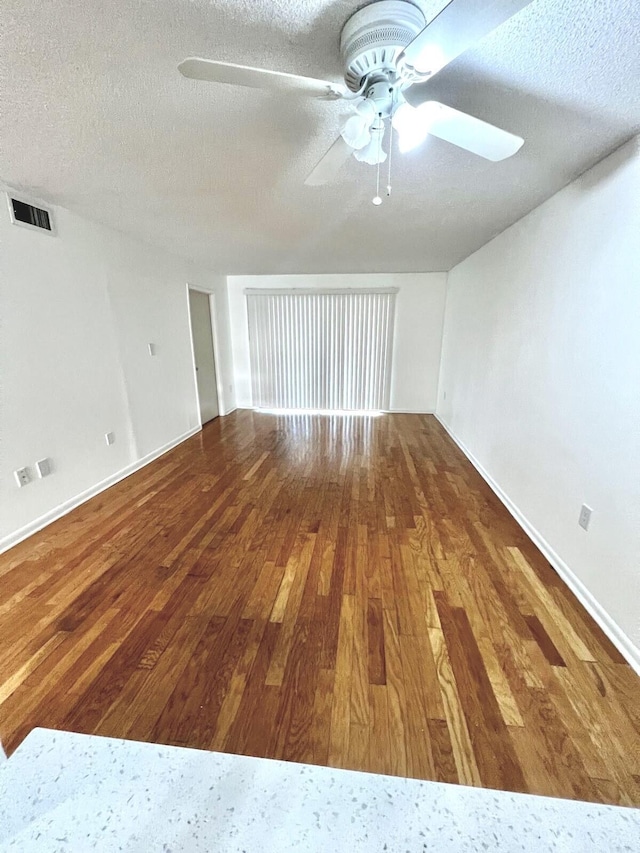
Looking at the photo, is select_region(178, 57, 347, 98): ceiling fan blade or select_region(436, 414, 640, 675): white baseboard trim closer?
select_region(178, 57, 347, 98): ceiling fan blade

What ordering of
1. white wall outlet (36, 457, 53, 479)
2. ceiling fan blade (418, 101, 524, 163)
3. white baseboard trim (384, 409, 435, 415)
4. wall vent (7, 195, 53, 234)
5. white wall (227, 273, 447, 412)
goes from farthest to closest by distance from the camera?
1. white baseboard trim (384, 409, 435, 415)
2. white wall (227, 273, 447, 412)
3. white wall outlet (36, 457, 53, 479)
4. wall vent (7, 195, 53, 234)
5. ceiling fan blade (418, 101, 524, 163)

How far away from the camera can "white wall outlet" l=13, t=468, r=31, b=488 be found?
224cm

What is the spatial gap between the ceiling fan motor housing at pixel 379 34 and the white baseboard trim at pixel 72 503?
3.05 metres

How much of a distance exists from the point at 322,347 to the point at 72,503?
13.0ft

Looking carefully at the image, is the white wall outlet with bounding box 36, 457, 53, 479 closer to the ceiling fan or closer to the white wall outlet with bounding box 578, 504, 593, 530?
the ceiling fan

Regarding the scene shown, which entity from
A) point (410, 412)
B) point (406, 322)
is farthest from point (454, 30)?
point (410, 412)

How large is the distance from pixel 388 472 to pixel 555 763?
2347 millimetres

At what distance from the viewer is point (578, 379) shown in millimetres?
1862

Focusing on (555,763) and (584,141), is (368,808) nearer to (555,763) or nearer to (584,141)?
(555,763)

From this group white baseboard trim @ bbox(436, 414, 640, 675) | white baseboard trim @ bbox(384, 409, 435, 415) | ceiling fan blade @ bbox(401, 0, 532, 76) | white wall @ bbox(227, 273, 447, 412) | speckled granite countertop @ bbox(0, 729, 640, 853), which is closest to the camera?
ceiling fan blade @ bbox(401, 0, 532, 76)

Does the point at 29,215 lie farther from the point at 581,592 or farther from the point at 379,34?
the point at 581,592

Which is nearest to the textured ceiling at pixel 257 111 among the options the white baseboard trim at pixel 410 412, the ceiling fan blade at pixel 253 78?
the ceiling fan blade at pixel 253 78

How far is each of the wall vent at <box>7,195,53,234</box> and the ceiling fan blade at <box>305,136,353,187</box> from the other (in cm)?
199

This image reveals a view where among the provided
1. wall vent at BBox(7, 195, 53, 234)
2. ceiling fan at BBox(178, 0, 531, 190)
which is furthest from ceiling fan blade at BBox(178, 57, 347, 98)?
wall vent at BBox(7, 195, 53, 234)
